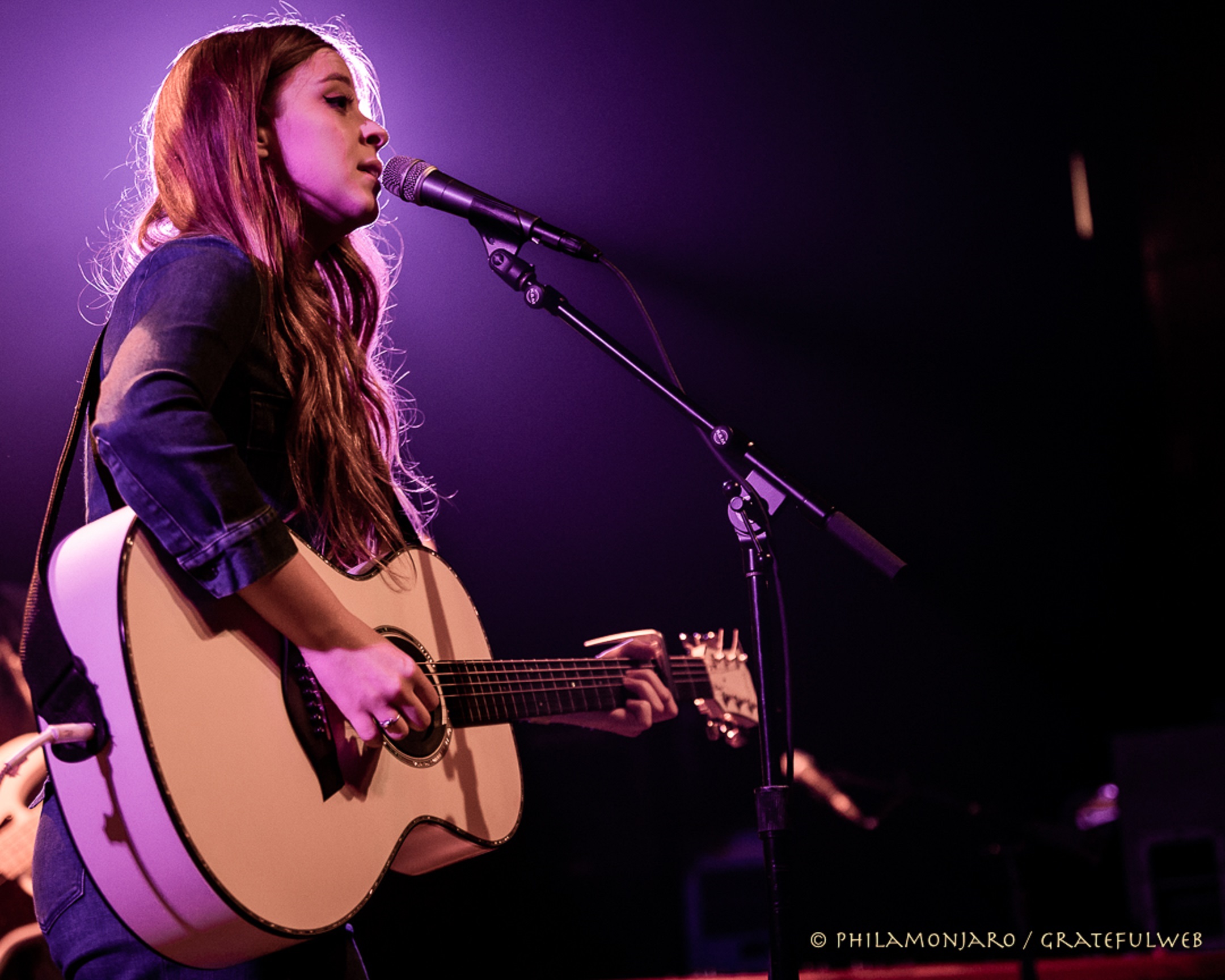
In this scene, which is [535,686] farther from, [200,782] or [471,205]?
[471,205]

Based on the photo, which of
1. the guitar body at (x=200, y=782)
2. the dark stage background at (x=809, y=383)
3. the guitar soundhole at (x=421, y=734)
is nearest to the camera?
the guitar body at (x=200, y=782)

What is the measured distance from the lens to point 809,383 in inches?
158

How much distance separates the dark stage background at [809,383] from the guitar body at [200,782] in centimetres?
197

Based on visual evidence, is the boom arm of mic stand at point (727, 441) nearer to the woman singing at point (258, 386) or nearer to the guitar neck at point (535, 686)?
the woman singing at point (258, 386)

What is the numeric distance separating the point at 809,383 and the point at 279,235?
2.79 metres

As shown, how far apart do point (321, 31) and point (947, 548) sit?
11.1 ft

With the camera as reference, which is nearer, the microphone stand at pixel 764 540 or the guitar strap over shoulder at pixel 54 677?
the guitar strap over shoulder at pixel 54 677

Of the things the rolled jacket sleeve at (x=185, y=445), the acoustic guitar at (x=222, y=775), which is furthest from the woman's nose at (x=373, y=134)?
the acoustic guitar at (x=222, y=775)

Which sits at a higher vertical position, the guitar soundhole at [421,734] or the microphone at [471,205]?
the microphone at [471,205]

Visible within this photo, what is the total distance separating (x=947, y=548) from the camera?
461 cm

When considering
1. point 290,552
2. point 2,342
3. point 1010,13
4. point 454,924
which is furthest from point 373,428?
point 1010,13

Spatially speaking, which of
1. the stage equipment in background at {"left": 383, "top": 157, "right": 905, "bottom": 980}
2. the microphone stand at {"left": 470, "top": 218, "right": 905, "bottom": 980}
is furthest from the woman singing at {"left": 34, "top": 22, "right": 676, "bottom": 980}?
the microphone stand at {"left": 470, "top": 218, "right": 905, "bottom": 980}

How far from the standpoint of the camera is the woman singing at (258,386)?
1.16m

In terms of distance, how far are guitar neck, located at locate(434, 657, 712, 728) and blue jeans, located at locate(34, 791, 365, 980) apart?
532 mm
